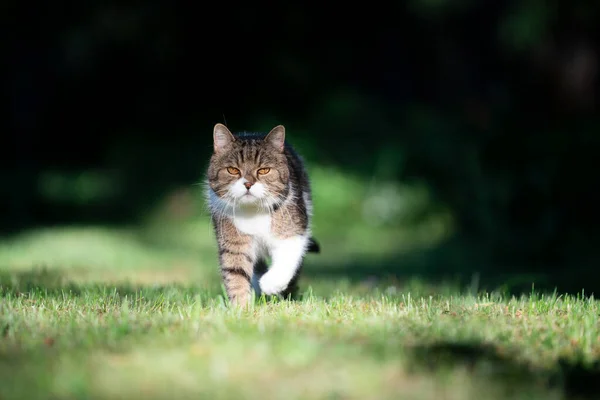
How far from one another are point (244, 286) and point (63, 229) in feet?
32.2

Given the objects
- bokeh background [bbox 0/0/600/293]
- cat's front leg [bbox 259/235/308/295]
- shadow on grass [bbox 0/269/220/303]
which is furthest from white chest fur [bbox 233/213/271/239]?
bokeh background [bbox 0/0/600/293]

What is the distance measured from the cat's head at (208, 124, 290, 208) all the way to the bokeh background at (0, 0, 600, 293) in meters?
2.57

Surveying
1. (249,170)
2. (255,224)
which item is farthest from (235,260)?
(249,170)

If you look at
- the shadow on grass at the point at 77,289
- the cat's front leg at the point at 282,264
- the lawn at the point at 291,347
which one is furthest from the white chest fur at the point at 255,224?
the shadow on grass at the point at 77,289

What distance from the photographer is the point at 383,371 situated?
3314 millimetres

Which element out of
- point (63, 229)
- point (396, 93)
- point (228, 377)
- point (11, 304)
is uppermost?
point (396, 93)

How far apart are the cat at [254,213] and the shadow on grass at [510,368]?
2057 millimetres

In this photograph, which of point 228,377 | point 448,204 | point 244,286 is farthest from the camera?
point 448,204

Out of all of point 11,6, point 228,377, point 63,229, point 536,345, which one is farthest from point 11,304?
point 11,6

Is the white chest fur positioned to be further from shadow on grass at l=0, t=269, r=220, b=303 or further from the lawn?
shadow on grass at l=0, t=269, r=220, b=303

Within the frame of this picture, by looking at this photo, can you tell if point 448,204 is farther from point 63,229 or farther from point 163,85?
point 163,85

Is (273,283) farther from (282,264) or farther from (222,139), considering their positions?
(222,139)

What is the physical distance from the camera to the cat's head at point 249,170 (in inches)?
218

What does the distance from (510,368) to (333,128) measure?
15.1 metres
